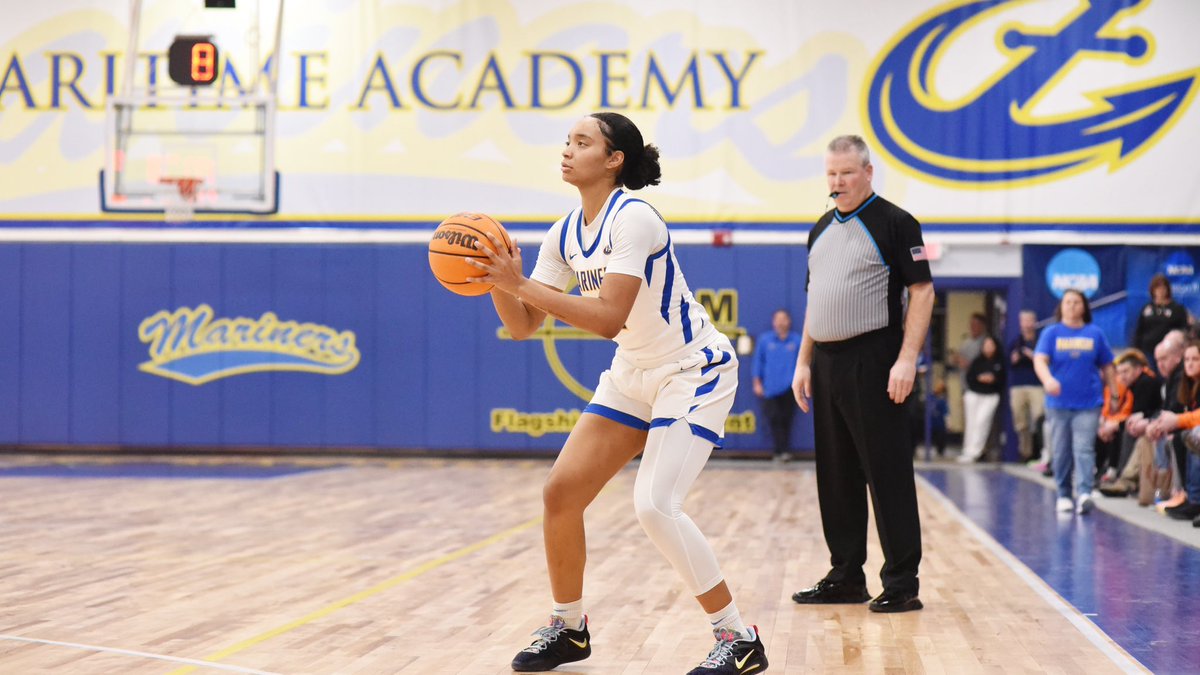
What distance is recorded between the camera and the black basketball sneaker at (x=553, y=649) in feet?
14.0

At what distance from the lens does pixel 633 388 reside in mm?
4234

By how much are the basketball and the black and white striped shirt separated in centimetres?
217

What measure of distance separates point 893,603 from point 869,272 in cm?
144

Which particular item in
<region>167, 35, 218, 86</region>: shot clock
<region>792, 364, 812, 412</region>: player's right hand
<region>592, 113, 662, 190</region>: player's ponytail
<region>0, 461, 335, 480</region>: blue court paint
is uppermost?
<region>167, 35, 218, 86</region>: shot clock

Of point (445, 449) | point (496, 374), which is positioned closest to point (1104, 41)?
point (496, 374)

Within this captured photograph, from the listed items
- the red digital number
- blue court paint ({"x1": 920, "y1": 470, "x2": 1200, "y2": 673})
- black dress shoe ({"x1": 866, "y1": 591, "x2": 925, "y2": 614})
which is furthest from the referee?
the red digital number

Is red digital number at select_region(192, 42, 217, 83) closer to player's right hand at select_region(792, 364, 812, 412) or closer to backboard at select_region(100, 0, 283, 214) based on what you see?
backboard at select_region(100, 0, 283, 214)

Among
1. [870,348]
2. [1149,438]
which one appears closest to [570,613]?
[870,348]

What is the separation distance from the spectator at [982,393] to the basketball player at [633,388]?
11.5 metres

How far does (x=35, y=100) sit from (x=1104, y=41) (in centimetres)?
1336

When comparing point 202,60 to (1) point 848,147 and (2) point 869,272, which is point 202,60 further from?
(2) point 869,272

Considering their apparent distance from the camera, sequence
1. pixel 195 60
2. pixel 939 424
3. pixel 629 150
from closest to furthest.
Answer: pixel 629 150 < pixel 195 60 < pixel 939 424

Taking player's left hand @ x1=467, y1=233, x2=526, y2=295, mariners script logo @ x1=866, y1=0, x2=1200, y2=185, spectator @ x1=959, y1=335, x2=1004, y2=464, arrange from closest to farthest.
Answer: player's left hand @ x1=467, y1=233, x2=526, y2=295, spectator @ x1=959, y1=335, x2=1004, y2=464, mariners script logo @ x1=866, y1=0, x2=1200, y2=185

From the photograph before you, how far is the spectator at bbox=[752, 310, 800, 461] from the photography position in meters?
14.9
